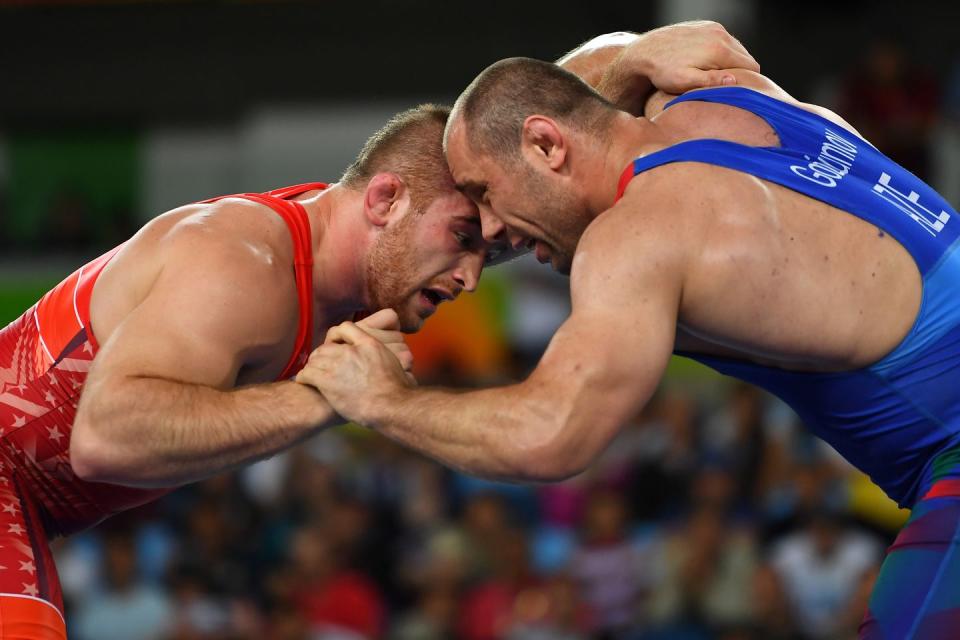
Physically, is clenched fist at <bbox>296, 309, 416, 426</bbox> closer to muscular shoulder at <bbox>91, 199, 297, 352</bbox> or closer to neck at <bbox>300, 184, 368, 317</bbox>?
muscular shoulder at <bbox>91, 199, 297, 352</bbox>

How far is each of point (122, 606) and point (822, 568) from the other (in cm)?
449

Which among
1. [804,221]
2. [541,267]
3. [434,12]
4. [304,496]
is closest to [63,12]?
[434,12]

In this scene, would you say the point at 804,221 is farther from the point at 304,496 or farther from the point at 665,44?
the point at 304,496

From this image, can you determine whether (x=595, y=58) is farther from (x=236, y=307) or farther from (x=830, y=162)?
(x=236, y=307)

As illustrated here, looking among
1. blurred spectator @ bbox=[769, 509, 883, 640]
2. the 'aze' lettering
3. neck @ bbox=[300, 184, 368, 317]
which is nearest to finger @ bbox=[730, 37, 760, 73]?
the 'aze' lettering

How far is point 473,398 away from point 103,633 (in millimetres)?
6304

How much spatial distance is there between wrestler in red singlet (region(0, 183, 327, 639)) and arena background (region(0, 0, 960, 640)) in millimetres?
4427

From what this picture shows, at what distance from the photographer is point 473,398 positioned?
3.30m

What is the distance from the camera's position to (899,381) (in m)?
3.42

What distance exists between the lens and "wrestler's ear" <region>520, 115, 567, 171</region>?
3.69 metres

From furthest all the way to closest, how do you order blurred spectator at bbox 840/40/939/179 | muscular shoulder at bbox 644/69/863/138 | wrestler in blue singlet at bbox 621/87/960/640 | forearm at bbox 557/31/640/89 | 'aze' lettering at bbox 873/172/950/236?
blurred spectator at bbox 840/40/939/179 → forearm at bbox 557/31/640/89 → muscular shoulder at bbox 644/69/863/138 → 'aze' lettering at bbox 873/172/950/236 → wrestler in blue singlet at bbox 621/87/960/640

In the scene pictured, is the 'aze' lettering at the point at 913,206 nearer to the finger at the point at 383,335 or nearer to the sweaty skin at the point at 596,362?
the sweaty skin at the point at 596,362

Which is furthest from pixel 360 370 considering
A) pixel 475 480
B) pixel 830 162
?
pixel 475 480

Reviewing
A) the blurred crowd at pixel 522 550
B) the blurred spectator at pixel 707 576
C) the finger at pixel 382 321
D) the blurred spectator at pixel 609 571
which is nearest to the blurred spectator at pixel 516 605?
the blurred crowd at pixel 522 550
